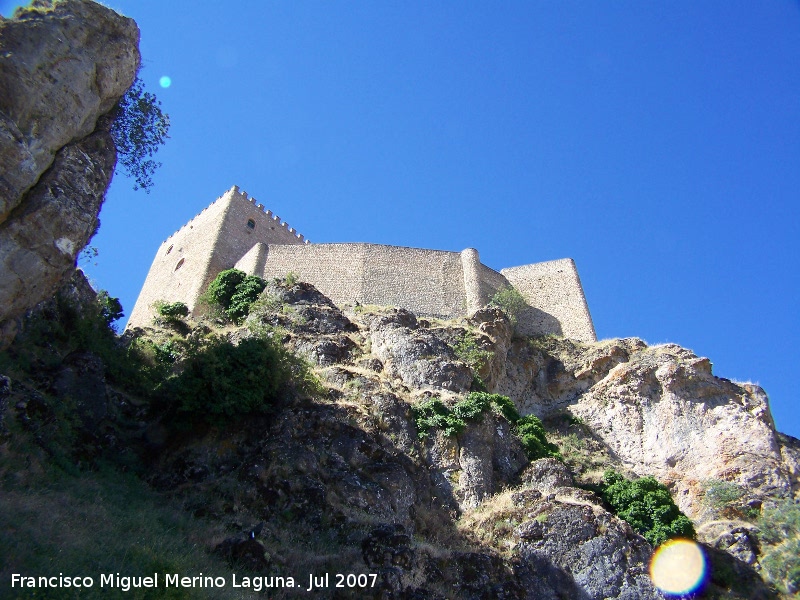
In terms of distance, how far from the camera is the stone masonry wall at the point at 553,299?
33.5 m

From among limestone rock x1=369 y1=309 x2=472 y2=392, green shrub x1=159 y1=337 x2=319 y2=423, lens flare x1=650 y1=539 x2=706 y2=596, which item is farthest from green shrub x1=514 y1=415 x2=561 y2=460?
green shrub x1=159 y1=337 x2=319 y2=423

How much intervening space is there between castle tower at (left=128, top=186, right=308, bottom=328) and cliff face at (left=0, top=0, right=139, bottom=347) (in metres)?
18.9

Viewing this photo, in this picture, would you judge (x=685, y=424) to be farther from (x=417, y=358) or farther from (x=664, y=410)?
(x=417, y=358)

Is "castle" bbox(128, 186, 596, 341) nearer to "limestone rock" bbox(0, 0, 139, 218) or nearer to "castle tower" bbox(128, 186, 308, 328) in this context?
"castle tower" bbox(128, 186, 308, 328)

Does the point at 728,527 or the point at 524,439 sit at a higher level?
the point at 524,439

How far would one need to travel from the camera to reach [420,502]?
595 inches

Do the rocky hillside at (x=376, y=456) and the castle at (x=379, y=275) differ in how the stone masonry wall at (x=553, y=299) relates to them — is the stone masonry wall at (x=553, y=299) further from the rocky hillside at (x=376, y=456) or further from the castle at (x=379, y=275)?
the rocky hillside at (x=376, y=456)

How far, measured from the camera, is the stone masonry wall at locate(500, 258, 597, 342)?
33.5 m

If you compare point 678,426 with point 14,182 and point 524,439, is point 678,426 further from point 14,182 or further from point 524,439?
point 14,182

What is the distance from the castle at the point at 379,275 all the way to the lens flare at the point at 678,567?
1665 centimetres

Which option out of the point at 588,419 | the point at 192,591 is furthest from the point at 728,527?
the point at 192,591

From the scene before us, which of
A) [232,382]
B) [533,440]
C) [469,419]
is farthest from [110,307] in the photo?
[533,440]

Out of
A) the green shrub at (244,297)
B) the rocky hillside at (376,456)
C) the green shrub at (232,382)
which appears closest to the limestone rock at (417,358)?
the rocky hillside at (376,456)

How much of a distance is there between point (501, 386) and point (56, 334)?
49.2ft
